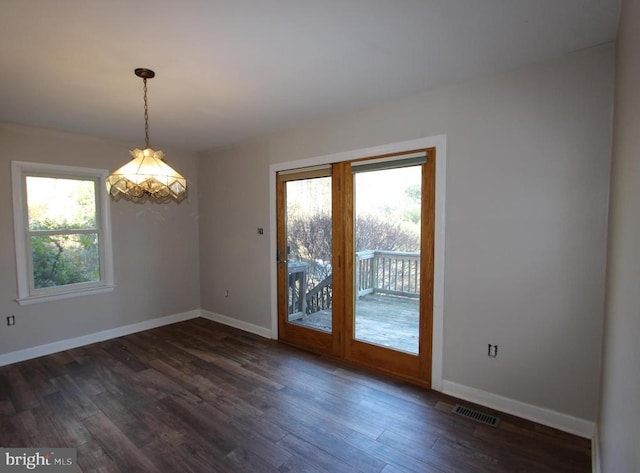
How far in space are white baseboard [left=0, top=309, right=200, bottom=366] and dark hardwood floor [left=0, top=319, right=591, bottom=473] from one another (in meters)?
0.23

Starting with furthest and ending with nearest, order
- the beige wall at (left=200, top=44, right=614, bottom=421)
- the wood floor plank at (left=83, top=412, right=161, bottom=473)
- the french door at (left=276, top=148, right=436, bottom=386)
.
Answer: the french door at (left=276, top=148, right=436, bottom=386) < the beige wall at (left=200, top=44, right=614, bottom=421) < the wood floor plank at (left=83, top=412, right=161, bottom=473)

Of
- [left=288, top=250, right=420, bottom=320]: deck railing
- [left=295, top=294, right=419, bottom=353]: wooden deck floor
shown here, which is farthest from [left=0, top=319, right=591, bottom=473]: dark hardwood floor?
[left=288, top=250, right=420, bottom=320]: deck railing

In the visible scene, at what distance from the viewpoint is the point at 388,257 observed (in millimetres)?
3094

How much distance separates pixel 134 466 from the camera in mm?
1969

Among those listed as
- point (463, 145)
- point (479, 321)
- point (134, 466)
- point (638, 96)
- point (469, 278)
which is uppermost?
point (463, 145)

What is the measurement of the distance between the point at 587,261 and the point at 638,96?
137 centimetres

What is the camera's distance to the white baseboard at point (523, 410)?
2.17 m

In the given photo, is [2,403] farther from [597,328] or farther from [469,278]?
[597,328]

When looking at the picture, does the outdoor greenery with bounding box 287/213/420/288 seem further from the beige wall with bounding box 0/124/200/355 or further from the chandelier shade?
the beige wall with bounding box 0/124/200/355

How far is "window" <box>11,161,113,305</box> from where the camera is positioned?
11.6 ft

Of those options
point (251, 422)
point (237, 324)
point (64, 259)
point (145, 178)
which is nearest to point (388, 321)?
point (251, 422)

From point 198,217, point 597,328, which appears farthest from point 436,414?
point 198,217

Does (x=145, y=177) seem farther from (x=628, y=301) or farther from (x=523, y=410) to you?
(x=523, y=410)

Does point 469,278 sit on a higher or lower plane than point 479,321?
higher
